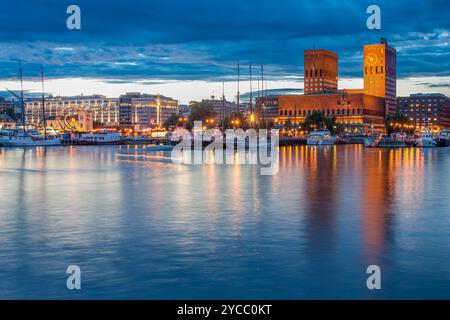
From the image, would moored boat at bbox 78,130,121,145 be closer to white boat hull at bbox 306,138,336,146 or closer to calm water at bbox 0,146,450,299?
white boat hull at bbox 306,138,336,146

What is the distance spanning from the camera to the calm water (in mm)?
13102

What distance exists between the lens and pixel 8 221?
71.6 feet

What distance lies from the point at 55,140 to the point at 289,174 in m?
116

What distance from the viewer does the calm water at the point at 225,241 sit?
13.1 metres

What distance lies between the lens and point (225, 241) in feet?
58.5

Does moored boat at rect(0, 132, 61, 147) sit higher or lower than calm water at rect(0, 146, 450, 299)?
higher

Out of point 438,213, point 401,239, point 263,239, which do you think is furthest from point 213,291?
point 438,213

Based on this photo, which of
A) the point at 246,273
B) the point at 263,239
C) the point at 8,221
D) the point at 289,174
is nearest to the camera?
the point at 246,273
